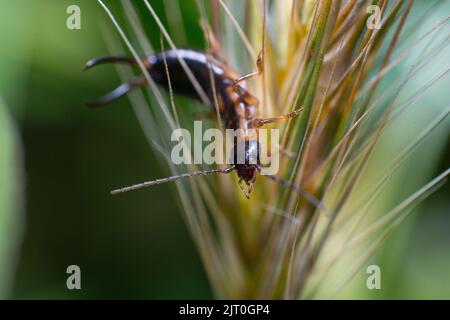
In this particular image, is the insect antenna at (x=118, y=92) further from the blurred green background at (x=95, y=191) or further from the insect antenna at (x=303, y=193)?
the insect antenna at (x=303, y=193)

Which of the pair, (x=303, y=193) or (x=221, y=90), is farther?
(x=221, y=90)

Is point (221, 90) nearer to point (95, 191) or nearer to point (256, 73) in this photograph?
point (256, 73)

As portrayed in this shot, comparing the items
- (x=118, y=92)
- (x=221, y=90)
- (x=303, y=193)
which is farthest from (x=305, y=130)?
(x=118, y=92)

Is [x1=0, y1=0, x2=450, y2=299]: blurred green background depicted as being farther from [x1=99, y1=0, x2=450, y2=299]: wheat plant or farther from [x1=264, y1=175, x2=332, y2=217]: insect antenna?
[x1=264, y1=175, x2=332, y2=217]: insect antenna

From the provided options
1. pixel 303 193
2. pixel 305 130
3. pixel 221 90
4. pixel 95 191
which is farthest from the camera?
pixel 95 191

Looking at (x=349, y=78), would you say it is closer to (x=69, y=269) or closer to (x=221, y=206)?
(x=221, y=206)

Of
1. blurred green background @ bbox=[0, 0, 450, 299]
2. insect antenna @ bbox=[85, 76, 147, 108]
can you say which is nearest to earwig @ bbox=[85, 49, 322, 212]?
insect antenna @ bbox=[85, 76, 147, 108]

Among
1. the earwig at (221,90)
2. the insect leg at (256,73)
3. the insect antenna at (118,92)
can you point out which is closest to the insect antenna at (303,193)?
the earwig at (221,90)
